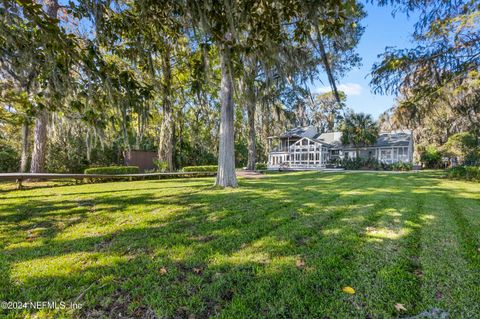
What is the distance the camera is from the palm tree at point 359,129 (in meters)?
26.0

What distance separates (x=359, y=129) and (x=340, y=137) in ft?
10.6

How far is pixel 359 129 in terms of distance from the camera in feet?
86.4

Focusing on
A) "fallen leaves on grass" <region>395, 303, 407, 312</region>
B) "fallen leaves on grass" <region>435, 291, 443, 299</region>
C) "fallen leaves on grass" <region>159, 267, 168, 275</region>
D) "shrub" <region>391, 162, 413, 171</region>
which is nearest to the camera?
"fallen leaves on grass" <region>395, 303, 407, 312</region>

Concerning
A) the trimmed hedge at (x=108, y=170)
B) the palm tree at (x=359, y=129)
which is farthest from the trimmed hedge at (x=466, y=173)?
the trimmed hedge at (x=108, y=170)

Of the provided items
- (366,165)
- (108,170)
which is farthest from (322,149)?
(108,170)

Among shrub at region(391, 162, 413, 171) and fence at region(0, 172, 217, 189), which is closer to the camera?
fence at region(0, 172, 217, 189)

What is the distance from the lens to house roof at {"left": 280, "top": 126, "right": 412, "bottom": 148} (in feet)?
89.1

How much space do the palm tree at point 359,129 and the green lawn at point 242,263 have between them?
23.8 meters

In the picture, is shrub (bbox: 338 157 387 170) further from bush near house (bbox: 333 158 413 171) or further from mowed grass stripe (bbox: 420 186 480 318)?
mowed grass stripe (bbox: 420 186 480 318)

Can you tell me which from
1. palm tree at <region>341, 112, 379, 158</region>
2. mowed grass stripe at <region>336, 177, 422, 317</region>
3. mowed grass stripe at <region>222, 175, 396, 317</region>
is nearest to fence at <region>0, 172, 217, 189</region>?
mowed grass stripe at <region>222, 175, 396, 317</region>

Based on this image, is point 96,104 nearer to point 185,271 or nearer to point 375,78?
point 185,271

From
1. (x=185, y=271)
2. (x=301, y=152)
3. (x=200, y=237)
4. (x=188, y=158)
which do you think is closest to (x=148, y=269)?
(x=185, y=271)

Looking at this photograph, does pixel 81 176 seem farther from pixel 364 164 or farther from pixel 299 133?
pixel 299 133

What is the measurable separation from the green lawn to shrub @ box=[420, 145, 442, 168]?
94.5 ft
